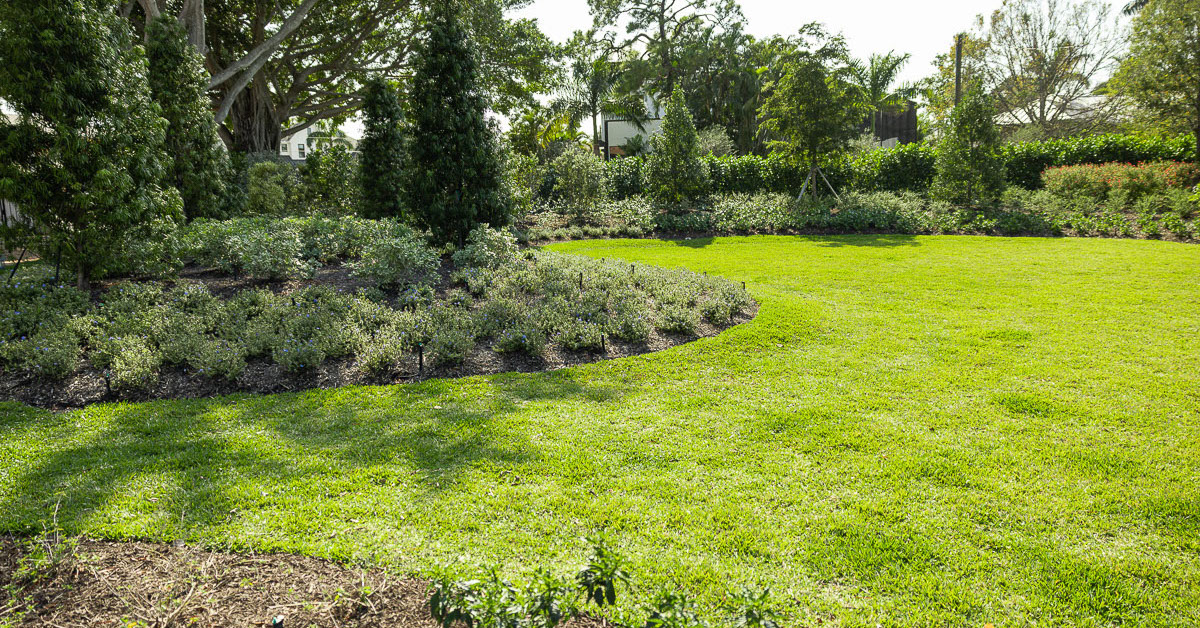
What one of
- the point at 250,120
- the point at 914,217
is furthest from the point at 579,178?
the point at 250,120

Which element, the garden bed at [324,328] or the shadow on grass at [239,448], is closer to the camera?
the shadow on grass at [239,448]

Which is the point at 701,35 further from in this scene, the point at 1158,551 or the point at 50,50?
the point at 1158,551

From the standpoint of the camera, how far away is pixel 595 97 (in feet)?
112

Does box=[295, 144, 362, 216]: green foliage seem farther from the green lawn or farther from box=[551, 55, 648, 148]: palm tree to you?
box=[551, 55, 648, 148]: palm tree

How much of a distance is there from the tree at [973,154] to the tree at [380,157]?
14353 mm

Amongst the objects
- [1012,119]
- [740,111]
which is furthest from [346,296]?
[1012,119]

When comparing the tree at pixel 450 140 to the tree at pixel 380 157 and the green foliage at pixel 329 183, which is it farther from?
the green foliage at pixel 329 183

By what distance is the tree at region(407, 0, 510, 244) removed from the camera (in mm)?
9883

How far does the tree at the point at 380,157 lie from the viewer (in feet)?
41.7

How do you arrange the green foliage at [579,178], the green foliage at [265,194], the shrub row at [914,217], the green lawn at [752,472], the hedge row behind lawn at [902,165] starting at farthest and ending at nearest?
the green foliage at [579,178] < the hedge row behind lawn at [902,165] < the green foliage at [265,194] < the shrub row at [914,217] < the green lawn at [752,472]

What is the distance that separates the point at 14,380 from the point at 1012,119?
42924mm

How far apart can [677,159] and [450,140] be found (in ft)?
31.1

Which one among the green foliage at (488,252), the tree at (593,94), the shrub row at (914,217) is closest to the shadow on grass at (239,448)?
the green foliage at (488,252)

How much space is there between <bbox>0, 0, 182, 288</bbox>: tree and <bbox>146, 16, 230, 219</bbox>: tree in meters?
3.82
